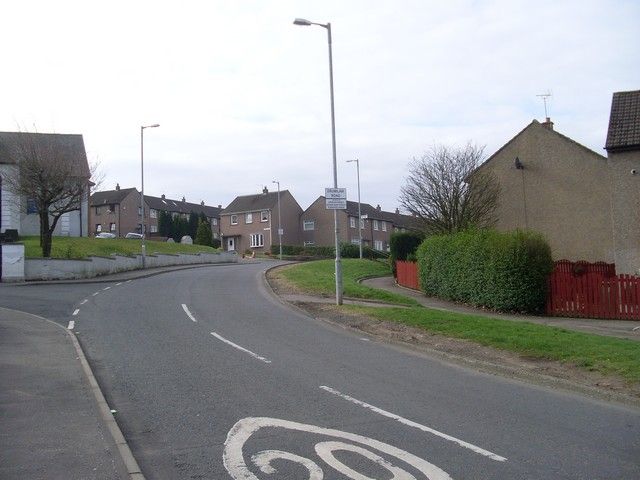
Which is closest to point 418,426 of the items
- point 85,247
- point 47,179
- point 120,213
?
point 47,179

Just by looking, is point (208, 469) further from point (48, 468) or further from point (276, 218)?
point (276, 218)

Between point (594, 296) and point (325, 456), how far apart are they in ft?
58.0

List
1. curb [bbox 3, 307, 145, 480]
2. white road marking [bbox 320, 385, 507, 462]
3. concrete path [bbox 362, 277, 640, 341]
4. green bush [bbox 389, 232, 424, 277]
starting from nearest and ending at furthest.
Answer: curb [bbox 3, 307, 145, 480], white road marking [bbox 320, 385, 507, 462], concrete path [bbox 362, 277, 640, 341], green bush [bbox 389, 232, 424, 277]

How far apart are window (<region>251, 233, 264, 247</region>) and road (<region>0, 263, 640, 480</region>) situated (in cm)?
6907

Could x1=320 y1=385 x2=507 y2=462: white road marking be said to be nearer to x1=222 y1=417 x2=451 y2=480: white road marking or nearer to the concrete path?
x1=222 y1=417 x2=451 y2=480: white road marking

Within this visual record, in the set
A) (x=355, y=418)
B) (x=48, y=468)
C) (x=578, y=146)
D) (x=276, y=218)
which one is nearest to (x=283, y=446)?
(x=355, y=418)

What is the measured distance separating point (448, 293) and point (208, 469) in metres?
21.0

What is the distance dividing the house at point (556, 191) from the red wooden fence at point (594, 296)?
13.5m

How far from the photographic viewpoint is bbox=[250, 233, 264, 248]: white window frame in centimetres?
8482

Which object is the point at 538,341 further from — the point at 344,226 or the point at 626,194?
the point at 344,226

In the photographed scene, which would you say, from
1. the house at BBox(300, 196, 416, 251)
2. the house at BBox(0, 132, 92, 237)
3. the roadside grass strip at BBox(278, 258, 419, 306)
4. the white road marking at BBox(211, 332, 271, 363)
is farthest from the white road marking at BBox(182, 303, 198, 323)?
the house at BBox(300, 196, 416, 251)

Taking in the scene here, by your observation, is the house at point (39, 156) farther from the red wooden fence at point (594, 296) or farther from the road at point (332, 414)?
the red wooden fence at point (594, 296)

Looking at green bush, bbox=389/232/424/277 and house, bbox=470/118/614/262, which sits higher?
house, bbox=470/118/614/262

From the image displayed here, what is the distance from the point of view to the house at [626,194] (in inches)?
1049
